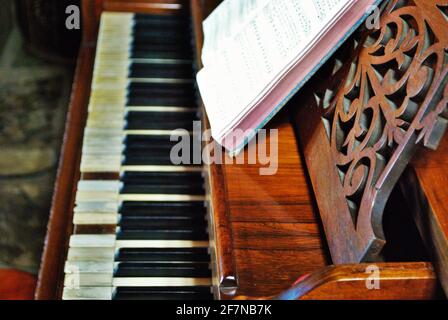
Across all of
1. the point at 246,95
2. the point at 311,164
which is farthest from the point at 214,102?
the point at 311,164

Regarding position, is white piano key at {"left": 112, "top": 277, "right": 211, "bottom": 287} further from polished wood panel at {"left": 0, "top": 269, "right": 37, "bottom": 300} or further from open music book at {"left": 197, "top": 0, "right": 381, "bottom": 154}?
polished wood panel at {"left": 0, "top": 269, "right": 37, "bottom": 300}

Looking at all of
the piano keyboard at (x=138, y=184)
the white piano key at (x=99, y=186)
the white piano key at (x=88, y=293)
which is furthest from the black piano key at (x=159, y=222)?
the white piano key at (x=88, y=293)

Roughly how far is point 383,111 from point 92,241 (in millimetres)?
849

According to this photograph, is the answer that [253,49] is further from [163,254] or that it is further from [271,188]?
[163,254]

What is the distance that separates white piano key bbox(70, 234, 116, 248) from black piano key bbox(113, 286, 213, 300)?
14 cm

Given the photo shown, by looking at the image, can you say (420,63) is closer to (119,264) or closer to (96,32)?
(119,264)

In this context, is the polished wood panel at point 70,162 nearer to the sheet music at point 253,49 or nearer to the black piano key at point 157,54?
the black piano key at point 157,54

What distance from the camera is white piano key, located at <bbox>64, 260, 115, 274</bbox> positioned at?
1608mm

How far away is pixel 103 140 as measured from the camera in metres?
1.92

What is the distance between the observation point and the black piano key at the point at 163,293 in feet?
5.17

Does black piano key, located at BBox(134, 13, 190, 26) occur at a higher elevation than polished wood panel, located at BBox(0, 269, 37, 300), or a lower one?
higher

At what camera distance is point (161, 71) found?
2170mm

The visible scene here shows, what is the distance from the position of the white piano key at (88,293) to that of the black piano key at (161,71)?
0.84 m

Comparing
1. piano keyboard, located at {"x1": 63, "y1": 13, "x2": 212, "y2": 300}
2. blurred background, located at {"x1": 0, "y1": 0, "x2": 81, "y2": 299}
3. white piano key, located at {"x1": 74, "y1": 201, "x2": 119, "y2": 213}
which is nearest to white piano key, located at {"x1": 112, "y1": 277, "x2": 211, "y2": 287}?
piano keyboard, located at {"x1": 63, "y1": 13, "x2": 212, "y2": 300}
